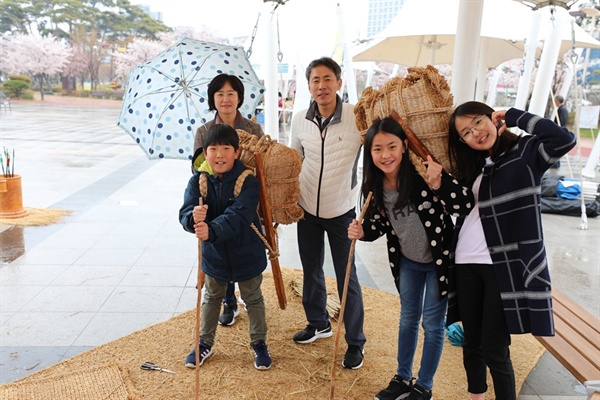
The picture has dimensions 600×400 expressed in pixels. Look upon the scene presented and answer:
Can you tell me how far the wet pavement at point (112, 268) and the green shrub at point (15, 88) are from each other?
1122 inches

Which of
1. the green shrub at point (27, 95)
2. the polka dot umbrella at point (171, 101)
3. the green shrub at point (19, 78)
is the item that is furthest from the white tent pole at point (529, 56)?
the green shrub at point (19, 78)

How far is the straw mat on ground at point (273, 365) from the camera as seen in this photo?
9.12 feet

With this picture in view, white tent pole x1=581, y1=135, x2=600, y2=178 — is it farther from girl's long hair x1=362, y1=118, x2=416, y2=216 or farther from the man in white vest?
girl's long hair x1=362, y1=118, x2=416, y2=216

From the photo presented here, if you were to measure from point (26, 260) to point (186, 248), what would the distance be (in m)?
1.59

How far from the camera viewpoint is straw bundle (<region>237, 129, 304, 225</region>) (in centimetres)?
281

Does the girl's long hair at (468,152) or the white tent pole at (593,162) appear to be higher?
the girl's long hair at (468,152)

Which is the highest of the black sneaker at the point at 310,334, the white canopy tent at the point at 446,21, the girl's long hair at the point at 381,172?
the white canopy tent at the point at 446,21

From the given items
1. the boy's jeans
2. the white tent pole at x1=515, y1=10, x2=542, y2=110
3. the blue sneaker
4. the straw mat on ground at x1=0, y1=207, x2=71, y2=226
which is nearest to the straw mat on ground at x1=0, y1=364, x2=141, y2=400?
the blue sneaker

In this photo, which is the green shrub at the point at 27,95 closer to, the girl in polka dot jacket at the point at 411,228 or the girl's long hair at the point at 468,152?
the girl in polka dot jacket at the point at 411,228

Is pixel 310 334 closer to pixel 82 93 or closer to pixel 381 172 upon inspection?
pixel 381 172

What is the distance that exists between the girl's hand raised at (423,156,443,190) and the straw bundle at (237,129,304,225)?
90 centimetres

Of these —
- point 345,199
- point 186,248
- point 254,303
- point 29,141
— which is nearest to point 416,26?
point 186,248

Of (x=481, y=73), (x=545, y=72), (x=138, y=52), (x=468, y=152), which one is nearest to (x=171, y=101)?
(x=468, y=152)

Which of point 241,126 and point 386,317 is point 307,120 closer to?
point 241,126
